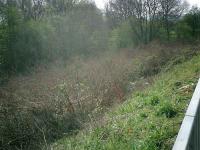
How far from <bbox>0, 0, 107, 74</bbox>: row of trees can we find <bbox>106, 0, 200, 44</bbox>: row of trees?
4.55 m

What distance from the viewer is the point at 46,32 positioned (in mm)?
36000

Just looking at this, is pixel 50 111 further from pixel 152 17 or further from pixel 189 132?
pixel 152 17

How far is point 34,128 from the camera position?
991 cm

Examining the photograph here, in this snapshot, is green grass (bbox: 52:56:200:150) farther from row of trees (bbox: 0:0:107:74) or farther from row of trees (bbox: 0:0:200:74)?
row of trees (bbox: 0:0:200:74)

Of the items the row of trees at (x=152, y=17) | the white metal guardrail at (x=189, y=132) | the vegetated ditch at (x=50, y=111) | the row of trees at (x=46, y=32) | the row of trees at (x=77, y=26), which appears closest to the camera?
the white metal guardrail at (x=189, y=132)

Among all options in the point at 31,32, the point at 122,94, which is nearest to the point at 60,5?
the point at 31,32

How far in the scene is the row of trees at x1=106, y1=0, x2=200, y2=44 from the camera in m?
47.7

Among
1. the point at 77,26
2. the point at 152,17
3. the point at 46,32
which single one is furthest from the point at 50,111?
the point at 152,17

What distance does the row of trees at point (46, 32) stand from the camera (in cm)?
3136

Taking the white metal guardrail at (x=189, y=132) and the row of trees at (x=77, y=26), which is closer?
the white metal guardrail at (x=189, y=132)

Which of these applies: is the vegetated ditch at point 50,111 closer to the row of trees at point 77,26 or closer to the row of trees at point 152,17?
the row of trees at point 77,26

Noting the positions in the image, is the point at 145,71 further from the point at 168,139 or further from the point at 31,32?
the point at 31,32

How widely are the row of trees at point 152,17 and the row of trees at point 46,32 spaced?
4548mm

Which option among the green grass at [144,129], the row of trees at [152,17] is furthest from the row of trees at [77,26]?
the green grass at [144,129]
